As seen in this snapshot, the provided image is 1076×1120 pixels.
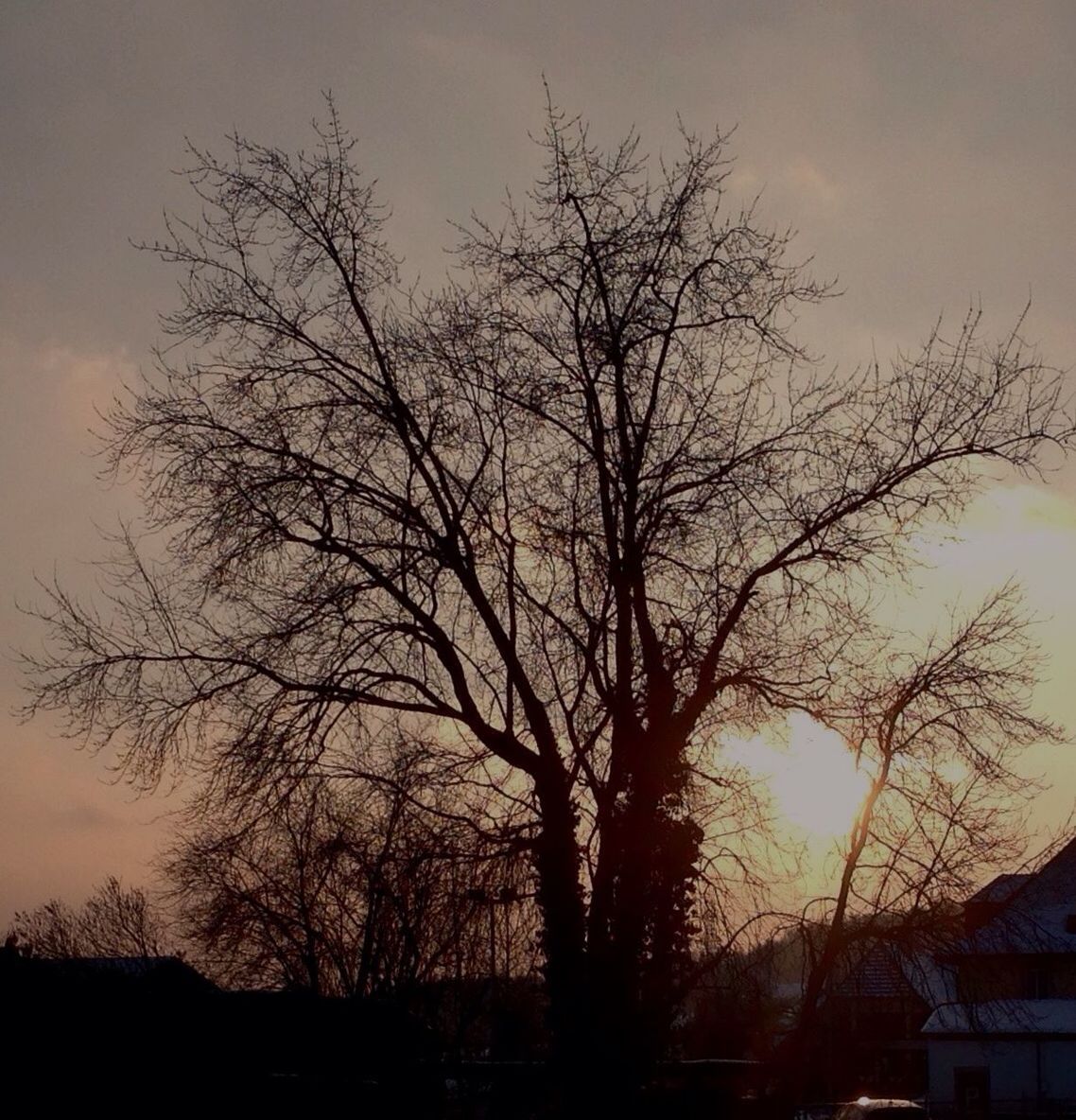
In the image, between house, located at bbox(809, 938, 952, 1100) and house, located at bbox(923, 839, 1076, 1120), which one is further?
house, located at bbox(923, 839, 1076, 1120)

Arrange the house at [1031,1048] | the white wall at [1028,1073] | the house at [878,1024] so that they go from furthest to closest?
the white wall at [1028,1073] < the house at [1031,1048] < the house at [878,1024]

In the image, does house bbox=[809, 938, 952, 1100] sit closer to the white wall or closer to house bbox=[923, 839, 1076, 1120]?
house bbox=[923, 839, 1076, 1120]

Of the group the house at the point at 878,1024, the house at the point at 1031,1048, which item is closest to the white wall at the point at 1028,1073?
the house at the point at 1031,1048

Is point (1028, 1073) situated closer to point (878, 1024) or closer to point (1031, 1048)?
point (1031, 1048)

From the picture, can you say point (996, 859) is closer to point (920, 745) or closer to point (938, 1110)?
point (920, 745)

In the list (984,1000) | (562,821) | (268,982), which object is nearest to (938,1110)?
(268,982)

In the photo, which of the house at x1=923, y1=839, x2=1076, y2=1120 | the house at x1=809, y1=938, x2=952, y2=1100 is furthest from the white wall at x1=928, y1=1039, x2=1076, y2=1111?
the house at x1=809, y1=938, x2=952, y2=1100

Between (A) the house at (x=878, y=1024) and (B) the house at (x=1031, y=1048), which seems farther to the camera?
(B) the house at (x=1031, y=1048)

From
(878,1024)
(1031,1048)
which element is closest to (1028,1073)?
(1031,1048)

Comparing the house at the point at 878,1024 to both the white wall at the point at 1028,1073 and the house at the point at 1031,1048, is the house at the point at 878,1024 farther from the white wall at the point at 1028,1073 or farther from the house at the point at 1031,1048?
the white wall at the point at 1028,1073

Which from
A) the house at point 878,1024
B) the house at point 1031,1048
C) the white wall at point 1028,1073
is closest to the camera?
the house at point 878,1024

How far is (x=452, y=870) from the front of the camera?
1532 cm

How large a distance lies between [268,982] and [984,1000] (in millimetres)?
14348

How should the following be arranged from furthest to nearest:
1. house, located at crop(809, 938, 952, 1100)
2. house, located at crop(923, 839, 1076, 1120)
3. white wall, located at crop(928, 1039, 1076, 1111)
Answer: white wall, located at crop(928, 1039, 1076, 1111) → house, located at crop(923, 839, 1076, 1120) → house, located at crop(809, 938, 952, 1100)
